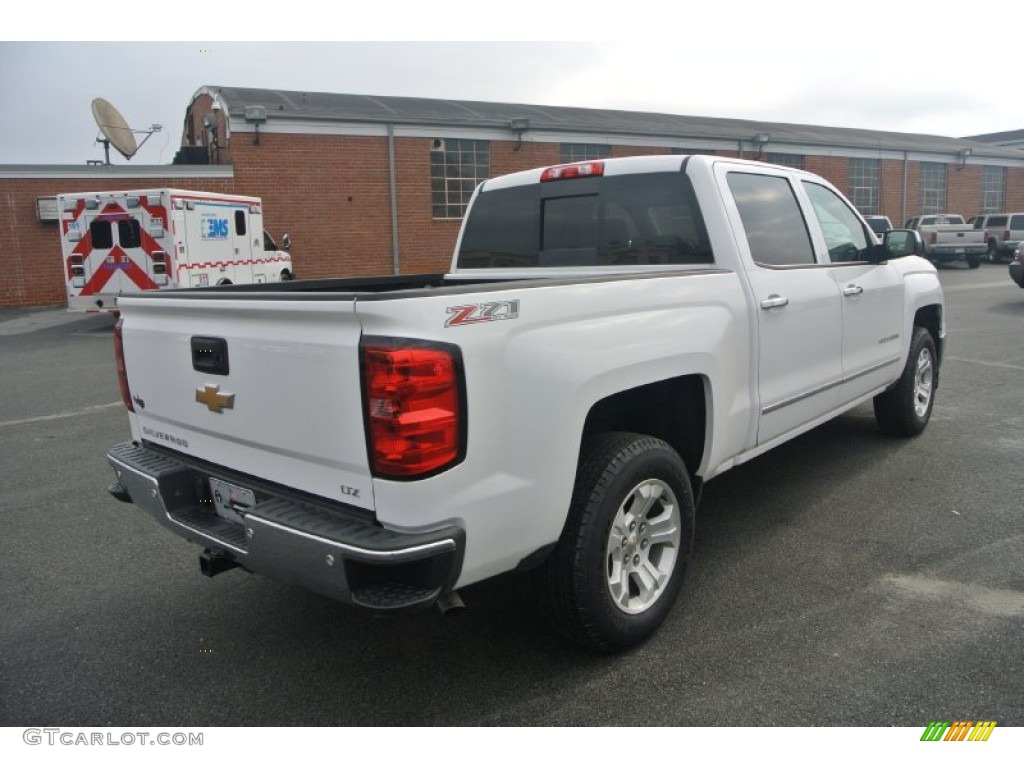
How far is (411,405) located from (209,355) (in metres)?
1.07

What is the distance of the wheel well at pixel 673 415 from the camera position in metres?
3.48

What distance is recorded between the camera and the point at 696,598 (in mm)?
3574

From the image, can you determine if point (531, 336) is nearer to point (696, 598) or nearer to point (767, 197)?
point (696, 598)

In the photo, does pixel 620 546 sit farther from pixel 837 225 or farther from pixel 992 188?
pixel 992 188

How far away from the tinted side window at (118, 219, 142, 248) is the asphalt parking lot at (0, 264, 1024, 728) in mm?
9905

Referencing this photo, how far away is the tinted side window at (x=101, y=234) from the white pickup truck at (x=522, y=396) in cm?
1167

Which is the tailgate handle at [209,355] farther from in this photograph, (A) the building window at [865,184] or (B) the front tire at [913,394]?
(A) the building window at [865,184]

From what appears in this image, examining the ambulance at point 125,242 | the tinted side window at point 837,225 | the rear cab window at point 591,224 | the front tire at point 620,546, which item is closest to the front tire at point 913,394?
the tinted side window at point 837,225

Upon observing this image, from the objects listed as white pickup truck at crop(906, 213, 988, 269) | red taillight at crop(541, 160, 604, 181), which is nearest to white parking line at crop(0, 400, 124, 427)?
red taillight at crop(541, 160, 604, 181)

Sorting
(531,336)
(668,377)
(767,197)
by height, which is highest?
(767,197)

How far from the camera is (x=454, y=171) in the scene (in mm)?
22281

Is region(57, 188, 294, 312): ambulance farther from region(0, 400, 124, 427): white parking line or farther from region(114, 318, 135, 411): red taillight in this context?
region(114, 318, 135, 411): red taillight

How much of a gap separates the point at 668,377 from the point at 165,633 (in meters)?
2.44

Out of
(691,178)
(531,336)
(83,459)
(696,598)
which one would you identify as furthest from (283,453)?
(83,459)
